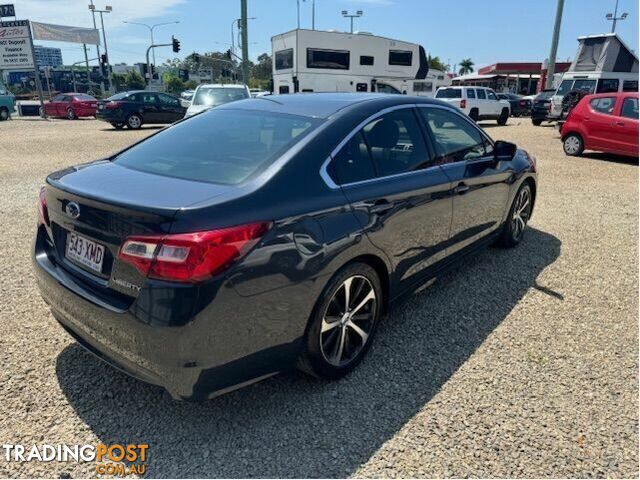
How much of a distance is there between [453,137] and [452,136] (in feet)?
0.04

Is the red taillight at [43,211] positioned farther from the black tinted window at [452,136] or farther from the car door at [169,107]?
the car door at [169,107]

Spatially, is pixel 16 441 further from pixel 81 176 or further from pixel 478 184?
pixel 478 184

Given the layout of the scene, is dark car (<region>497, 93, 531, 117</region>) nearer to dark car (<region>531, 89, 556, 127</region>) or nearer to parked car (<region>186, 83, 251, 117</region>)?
dark car (<region>531, 89, 556, 127</region>)

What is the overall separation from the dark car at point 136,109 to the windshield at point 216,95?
219 inches

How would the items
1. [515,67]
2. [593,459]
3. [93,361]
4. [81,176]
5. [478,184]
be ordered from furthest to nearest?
[515,67] < [478,184] < [93,361] < [81,176] < [593,459]

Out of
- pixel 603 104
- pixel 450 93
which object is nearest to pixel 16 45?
pixel 450 93

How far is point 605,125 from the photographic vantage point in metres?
11.0

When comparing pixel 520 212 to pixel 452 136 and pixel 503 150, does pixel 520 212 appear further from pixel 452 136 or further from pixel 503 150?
pixel 452 136

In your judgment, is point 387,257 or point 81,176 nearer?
point 81,176

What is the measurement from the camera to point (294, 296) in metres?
2.31

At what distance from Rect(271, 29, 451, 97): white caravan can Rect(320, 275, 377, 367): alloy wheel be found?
21025 mm

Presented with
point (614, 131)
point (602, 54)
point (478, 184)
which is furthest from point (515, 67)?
point (478, 184)

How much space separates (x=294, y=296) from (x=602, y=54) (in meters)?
22.0

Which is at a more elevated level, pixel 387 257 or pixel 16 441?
pixel 387 257
